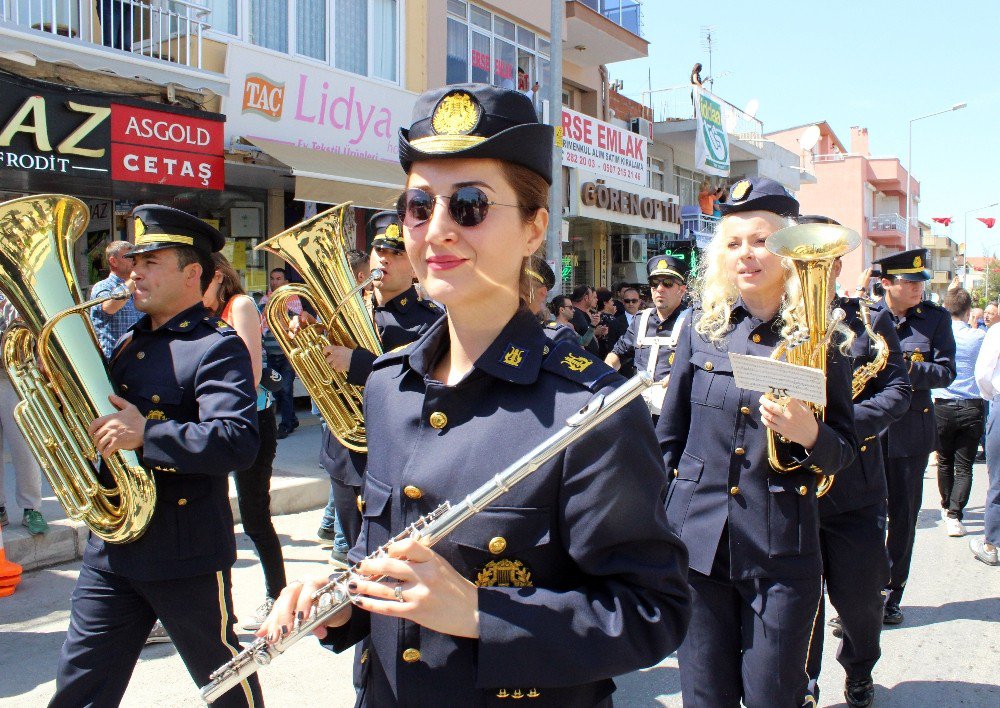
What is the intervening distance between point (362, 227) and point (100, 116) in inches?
201

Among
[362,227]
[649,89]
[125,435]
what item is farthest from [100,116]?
[649,89]

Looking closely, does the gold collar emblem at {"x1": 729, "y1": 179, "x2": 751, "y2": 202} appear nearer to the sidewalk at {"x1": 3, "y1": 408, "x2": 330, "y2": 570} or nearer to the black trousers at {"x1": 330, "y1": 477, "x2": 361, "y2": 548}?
the black trousers at {"x1": 330, "y1": 477, "x2": 361, "y2": 548}

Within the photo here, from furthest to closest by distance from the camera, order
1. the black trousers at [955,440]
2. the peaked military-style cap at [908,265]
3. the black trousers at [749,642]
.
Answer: the black trousers at [955,440] → the peaked military-style cap at [908,265] → the black trousers at [749,642]

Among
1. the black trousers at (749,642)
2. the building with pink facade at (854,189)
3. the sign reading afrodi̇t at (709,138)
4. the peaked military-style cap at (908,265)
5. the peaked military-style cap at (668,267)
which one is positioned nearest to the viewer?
the black trousers at (749,642)

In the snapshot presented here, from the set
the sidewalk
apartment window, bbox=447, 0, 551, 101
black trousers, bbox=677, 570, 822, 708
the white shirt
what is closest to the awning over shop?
the sidewalk

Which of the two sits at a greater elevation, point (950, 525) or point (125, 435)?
point (125, 435)

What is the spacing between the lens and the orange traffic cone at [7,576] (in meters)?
4.69

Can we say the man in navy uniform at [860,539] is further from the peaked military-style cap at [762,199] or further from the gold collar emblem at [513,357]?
the gold collar emblem at [513,357]

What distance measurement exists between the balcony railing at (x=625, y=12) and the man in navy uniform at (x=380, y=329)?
1800cm

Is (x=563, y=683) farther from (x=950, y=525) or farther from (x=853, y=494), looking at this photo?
(x=950, y=525)

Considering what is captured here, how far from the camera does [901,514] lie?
4.81 meters

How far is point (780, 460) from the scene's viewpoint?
2611 millimetres

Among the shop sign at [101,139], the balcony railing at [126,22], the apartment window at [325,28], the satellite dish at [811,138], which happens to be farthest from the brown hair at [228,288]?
the satellite dish at [811,138]

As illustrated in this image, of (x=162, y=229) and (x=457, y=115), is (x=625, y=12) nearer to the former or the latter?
(x=162, y=229)
